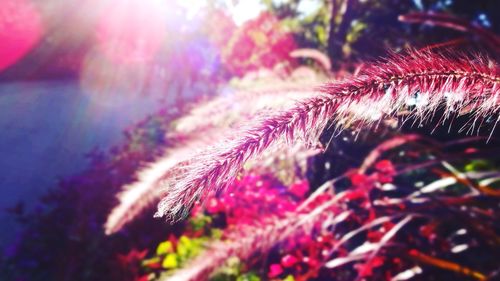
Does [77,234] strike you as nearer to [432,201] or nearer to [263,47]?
[432,201]

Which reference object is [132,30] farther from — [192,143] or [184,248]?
[192,143]

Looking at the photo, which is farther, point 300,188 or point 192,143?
point 300,188

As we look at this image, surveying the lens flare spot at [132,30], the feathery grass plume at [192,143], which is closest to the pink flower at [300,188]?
the feathery grass plume at [192,143]

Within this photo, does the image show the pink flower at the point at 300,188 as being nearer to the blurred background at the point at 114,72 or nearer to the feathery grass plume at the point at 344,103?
the blurred background at the point at 114,72

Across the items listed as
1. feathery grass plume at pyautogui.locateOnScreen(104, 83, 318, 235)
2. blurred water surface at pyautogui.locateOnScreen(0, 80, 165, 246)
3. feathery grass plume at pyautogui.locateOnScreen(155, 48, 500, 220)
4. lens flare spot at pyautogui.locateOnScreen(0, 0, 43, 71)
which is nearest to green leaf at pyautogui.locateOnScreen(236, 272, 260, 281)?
feathery grass plume at pyautogui.locateOnScreen(104, 83, 318, 235)

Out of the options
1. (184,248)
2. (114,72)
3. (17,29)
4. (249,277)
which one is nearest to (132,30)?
(114,72)
